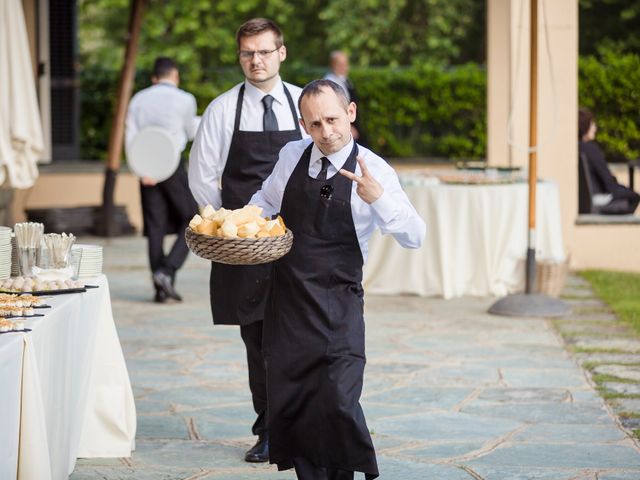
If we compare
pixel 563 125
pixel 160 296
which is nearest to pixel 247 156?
pixel 160 296

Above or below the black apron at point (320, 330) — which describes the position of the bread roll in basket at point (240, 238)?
above

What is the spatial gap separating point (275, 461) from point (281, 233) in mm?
855

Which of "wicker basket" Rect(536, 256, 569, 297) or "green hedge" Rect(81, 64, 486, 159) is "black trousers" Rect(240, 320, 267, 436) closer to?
"wicker basket" Rect(536, 256, 569, 297)

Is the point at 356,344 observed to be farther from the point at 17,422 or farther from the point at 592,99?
the point at 592,99

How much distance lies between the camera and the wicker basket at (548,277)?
10320mm

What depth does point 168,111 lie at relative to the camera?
1083 cm

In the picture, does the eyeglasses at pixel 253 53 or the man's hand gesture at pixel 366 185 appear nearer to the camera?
the man's hand gesture at pixel 366 185

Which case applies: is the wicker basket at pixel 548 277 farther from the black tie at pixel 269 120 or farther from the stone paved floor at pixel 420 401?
the black tie at pixel 269 120

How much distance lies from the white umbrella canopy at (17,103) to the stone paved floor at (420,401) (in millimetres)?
1309

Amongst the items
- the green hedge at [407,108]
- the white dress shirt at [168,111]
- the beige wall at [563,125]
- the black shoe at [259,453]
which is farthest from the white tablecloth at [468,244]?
the green hedge at [407,108]

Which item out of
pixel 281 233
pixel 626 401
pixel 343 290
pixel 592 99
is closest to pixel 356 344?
pixel 343 290

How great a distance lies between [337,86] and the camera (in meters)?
4.46

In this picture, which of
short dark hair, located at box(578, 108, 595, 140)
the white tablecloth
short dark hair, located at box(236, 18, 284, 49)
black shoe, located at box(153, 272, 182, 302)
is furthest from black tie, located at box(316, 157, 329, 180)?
short dark hair, located at box(578, 108, 595, 140)

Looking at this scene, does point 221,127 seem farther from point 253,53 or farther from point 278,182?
point 278,182
